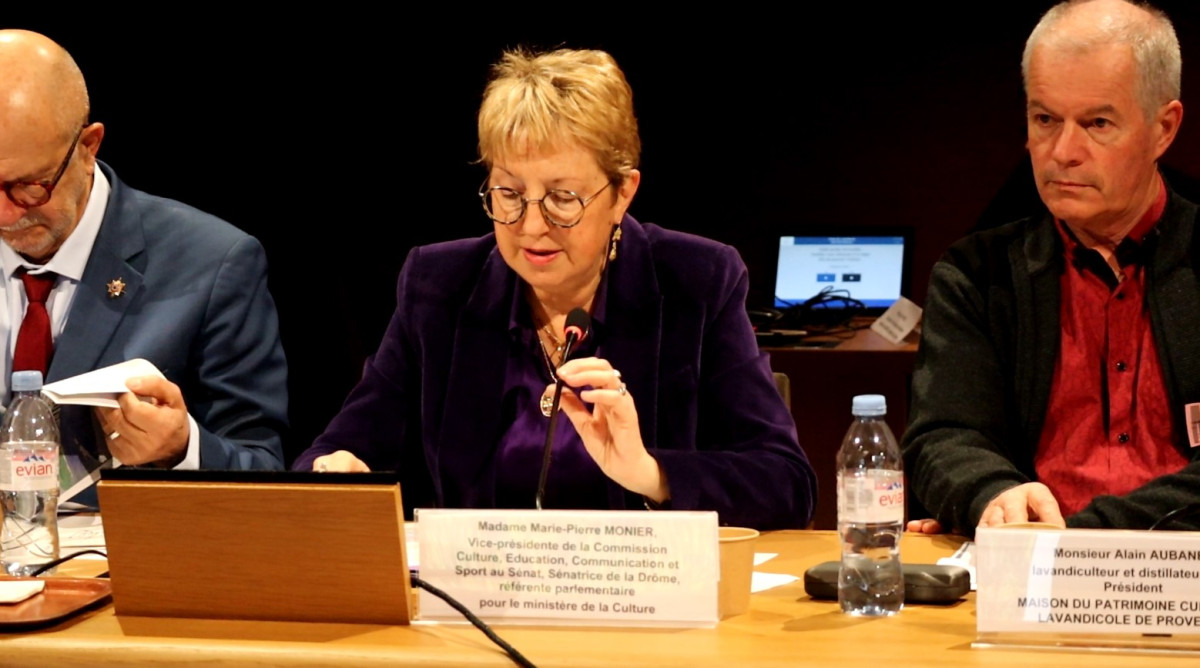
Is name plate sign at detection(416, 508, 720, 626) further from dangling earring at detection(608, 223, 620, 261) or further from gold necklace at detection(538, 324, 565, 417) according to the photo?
dangling earring at detection(608, 223, 620, 261)

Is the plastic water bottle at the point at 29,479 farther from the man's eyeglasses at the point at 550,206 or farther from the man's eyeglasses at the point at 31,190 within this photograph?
the man's eyeglasses at the point at 550,206

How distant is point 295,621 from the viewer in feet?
5.14

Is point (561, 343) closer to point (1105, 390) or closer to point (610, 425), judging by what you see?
point (610, 425)

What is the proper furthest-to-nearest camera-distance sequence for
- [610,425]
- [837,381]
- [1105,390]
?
[837,381] → [1105,390] → [610,425]

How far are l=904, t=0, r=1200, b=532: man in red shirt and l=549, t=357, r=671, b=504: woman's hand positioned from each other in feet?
1.51

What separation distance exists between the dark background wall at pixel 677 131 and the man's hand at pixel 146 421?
3.06 m

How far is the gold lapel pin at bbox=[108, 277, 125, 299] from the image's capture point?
8.21 feet

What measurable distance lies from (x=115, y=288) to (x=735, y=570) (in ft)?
4.54

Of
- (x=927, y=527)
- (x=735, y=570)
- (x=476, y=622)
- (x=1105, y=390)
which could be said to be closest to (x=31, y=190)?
(x=476, y=622)

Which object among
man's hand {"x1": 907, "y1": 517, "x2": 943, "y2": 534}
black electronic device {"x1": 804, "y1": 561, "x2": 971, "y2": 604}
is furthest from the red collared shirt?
black electronic device {"x1": 804, "y1": 561, "x2": 971, "y2": 604}

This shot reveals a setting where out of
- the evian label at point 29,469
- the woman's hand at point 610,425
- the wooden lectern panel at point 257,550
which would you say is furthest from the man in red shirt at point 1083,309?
the evian label at point 29,469

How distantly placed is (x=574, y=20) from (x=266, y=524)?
4247 millimetres

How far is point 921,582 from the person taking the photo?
1688 mm

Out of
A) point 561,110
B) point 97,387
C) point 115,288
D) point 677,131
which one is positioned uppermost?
point 677,131
